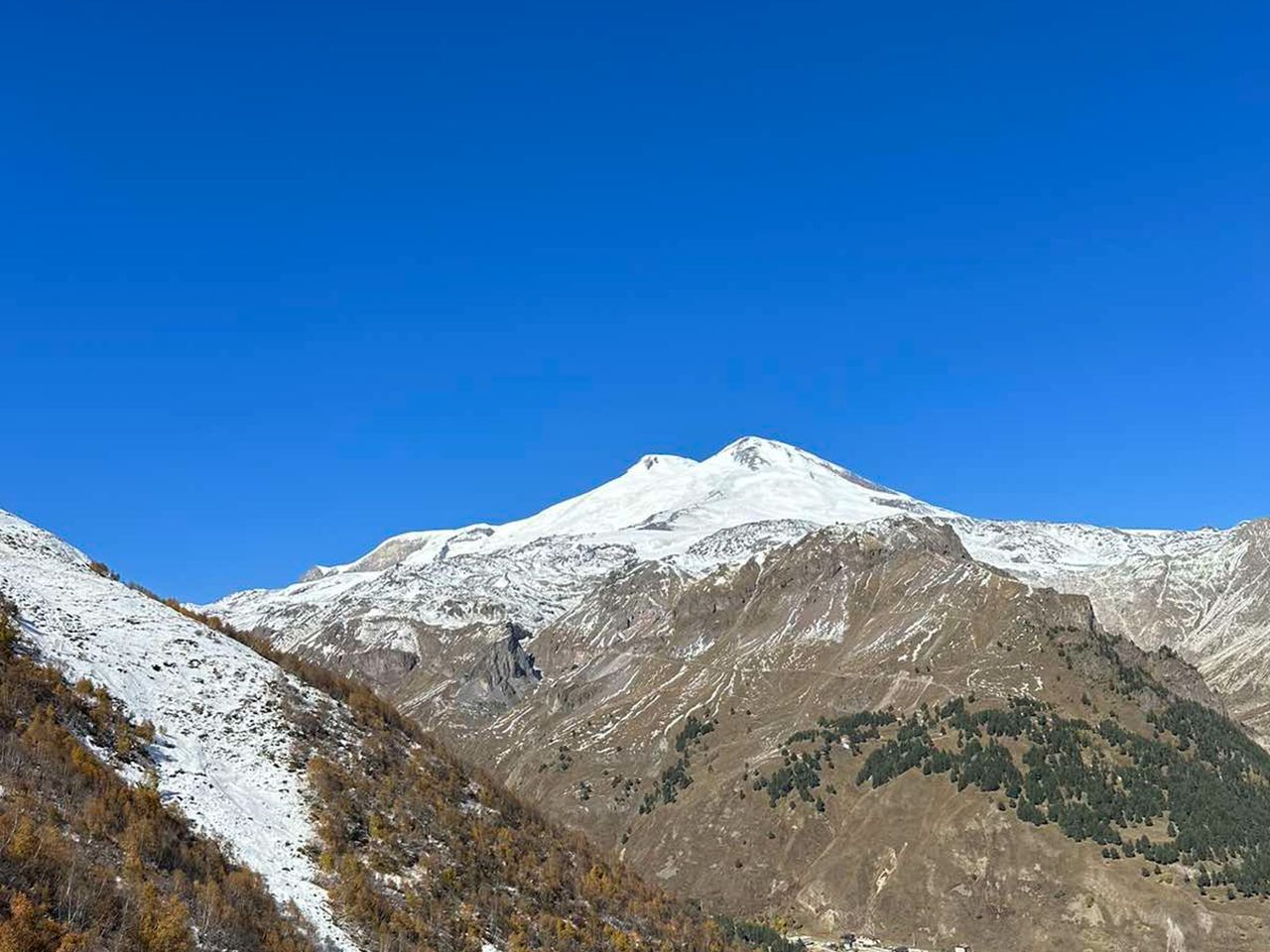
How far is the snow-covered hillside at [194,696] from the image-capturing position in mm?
26281

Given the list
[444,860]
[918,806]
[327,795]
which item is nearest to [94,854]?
[327,795]

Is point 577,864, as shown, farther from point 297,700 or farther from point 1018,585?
point 1018,585

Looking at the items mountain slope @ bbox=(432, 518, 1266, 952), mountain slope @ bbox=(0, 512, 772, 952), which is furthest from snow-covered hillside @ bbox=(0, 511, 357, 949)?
mountain slope @ bbox=(432, 518, 1266, 952)

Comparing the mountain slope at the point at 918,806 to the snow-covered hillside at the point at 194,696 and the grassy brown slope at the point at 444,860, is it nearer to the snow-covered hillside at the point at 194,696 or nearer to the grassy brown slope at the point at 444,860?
the grassy brown slope at the point at 444,860

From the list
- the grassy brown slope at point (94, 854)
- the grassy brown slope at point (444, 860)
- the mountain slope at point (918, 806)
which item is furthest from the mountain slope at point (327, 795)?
the mountain slope at point (918, 806)

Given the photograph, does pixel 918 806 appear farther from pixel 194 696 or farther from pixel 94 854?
pixel 94 854

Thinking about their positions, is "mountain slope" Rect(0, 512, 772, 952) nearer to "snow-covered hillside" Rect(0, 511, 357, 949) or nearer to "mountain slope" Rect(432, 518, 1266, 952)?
"snow-covered hillside" Rect(0, 511, 357, 949)

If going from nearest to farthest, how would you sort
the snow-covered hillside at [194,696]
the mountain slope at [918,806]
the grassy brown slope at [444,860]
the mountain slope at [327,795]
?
the mountain slope at [327,795], the snow-covered hillside at [194,696], the grassy brown slope at [444,860], the mountain slope at [918,806]

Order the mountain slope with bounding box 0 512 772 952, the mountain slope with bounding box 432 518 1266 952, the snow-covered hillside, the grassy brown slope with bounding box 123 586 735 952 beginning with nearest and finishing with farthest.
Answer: the mountain slope with bounding box 0 512 772 952, the snow-covered hillside, the grassy brown slope with bounding box 123 586 735 952, the mountain slope with bounding box 432 518 1266 952

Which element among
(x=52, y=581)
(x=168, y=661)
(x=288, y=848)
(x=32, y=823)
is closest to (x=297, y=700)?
(x=168, y=661)

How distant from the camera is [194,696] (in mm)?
32156

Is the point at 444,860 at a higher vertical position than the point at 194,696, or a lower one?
lower

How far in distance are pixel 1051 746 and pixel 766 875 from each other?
144 ft

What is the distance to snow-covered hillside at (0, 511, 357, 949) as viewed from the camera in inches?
1035
